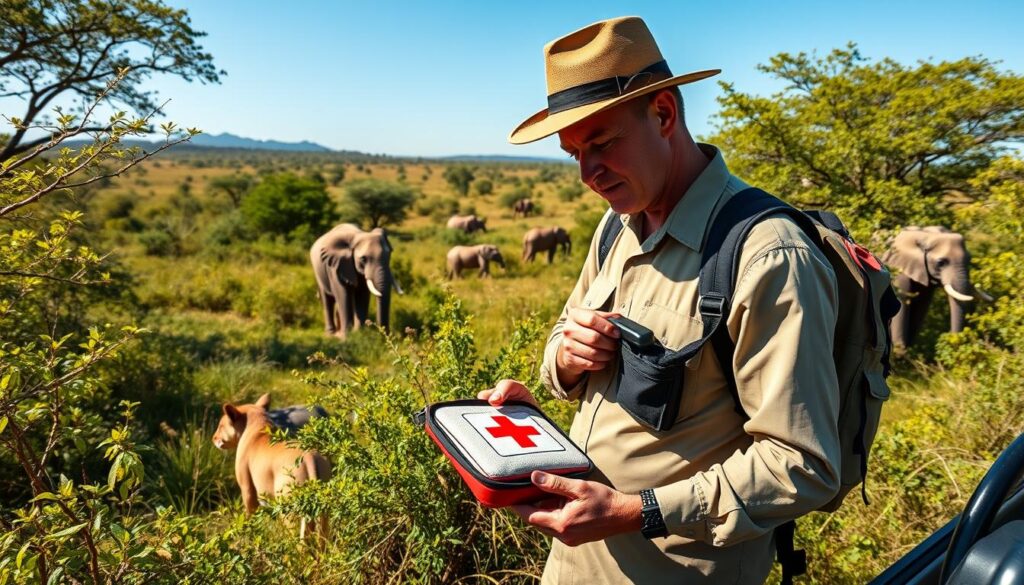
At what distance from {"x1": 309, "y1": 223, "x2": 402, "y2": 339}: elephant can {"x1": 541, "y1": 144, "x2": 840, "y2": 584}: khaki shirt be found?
8.89 metres

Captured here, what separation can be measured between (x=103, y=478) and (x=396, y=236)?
85.7 feet

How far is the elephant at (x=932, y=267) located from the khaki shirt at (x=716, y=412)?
7445 mm

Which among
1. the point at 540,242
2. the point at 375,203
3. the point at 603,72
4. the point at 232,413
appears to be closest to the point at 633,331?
the point at 603,72

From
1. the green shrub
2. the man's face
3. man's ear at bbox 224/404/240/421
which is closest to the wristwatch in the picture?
the man's face

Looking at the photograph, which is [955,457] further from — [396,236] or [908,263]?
[396,236]

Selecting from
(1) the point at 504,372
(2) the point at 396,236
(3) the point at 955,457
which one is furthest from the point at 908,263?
(2) the point at 396,236

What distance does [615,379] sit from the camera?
1600 mm

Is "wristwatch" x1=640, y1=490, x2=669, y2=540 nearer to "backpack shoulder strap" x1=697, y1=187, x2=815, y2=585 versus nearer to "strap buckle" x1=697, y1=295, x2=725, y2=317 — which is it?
"backpack shoulder strap" x1=697, y1=187, x2=815, y2=585

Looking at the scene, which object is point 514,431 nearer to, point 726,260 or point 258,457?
point 726,260

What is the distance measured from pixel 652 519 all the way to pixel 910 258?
857cm

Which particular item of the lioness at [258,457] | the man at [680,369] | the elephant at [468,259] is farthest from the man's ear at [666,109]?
the elephant at [468,259]

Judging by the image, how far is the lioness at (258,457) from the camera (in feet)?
11.6

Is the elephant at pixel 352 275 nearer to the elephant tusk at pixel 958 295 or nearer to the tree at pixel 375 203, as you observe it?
the elephant tusk at pixel 958 295

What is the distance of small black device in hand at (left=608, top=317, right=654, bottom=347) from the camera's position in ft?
4.50
